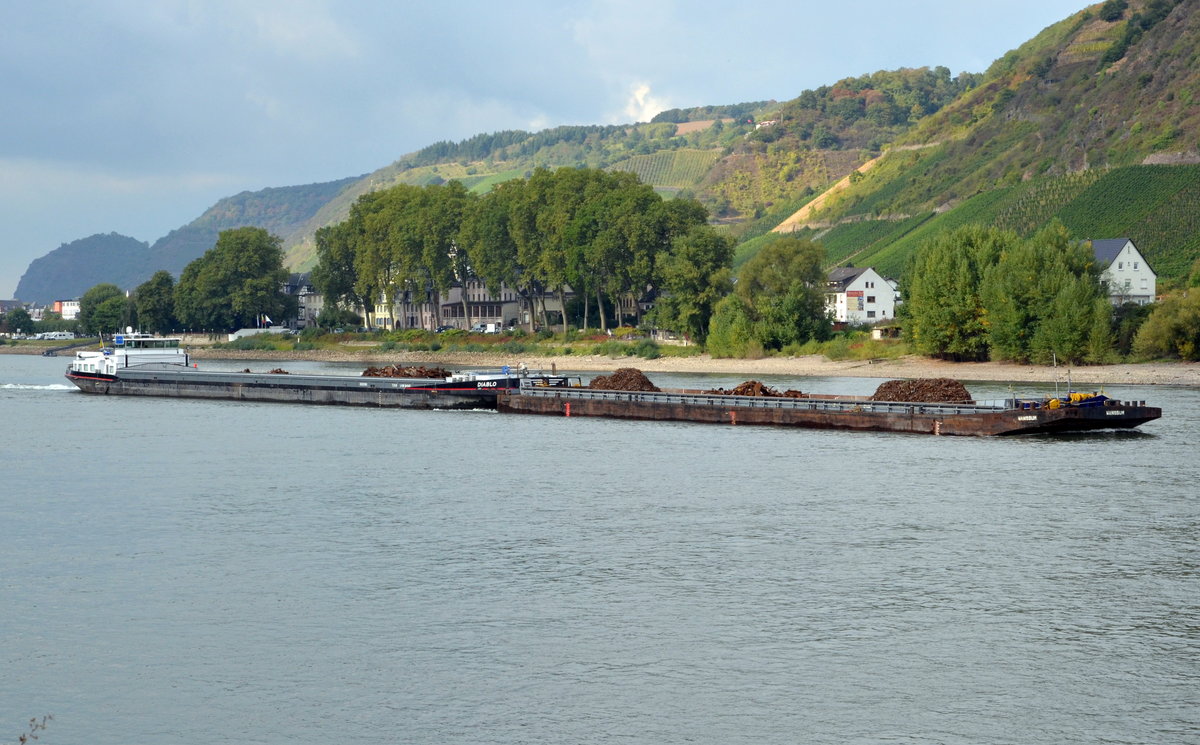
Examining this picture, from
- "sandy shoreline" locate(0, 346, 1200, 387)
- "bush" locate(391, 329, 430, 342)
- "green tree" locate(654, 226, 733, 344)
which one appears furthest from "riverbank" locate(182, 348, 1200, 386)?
"bush" locate(391, 329, 430, 342)

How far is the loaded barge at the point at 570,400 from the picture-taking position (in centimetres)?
5103

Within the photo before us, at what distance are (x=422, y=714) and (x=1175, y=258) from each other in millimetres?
112879

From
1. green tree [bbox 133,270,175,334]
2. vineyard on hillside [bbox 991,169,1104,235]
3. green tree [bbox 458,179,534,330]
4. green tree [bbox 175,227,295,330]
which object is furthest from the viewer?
green tree [bbox 133,270,175,334]

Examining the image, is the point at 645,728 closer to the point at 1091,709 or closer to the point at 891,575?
the point at 1091,709

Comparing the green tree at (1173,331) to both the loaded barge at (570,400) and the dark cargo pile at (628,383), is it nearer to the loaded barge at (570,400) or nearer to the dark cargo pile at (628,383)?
the loaded barge at (570,400)

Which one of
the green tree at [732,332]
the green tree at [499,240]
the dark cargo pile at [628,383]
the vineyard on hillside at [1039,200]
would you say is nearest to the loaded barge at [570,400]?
the dark cargo pile at [628,383]

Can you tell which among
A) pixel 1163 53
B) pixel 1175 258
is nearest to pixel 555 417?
pixel 1175 258

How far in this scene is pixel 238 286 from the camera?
176m

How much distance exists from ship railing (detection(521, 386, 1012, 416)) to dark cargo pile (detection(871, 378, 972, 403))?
1.08 m

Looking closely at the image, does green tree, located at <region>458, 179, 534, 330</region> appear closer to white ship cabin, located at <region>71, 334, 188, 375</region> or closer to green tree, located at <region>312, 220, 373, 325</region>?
green tree, located at <region>312, 220, 373, 325</region>

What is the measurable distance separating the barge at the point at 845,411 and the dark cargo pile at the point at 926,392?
3.88ft

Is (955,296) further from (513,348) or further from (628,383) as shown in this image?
(513,348)

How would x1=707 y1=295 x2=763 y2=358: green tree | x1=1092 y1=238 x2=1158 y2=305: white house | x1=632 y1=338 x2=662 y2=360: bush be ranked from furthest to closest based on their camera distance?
x1=632 y1=338 x2=662 y2=360: bush < x1=1092 y1=238 x2=1158 y2=305: white house < x1=707 y1=295 x2=763 y2=358: green tree

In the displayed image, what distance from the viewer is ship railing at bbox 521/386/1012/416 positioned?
179 feet
